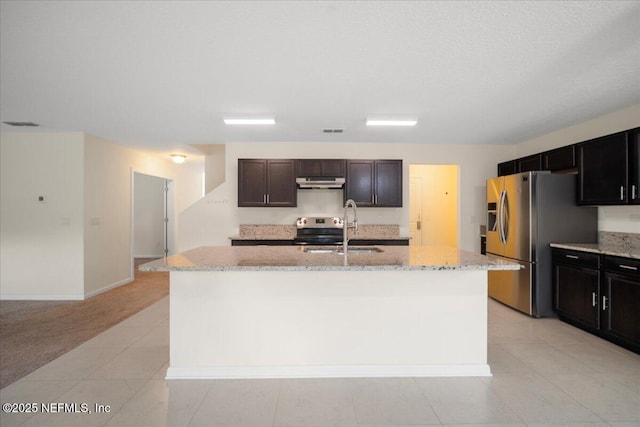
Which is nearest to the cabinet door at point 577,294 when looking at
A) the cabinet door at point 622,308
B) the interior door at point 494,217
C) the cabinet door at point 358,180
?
the cabinet door at point 622,308

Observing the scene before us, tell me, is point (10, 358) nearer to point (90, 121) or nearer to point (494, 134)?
point (90, 121)

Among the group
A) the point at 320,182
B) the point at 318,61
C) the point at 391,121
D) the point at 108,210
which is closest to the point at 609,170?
the point at 391,121

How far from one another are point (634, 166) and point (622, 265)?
964mm

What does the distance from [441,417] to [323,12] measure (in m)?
2.48

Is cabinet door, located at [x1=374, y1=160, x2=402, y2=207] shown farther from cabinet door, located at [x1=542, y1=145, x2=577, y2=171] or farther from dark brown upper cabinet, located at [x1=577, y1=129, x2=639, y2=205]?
dark brown upper cabinet, located at [x1=577, y1=129, x2=639, y2=205]

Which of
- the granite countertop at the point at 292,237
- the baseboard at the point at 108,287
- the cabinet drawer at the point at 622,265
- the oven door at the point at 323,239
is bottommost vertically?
the baseboard at the point at 108,287

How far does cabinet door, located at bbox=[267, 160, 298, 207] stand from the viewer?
514 centimetres

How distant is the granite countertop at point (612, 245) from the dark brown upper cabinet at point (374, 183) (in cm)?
217

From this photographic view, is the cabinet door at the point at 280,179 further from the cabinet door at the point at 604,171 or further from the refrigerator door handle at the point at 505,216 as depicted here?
the cabinet door at the point at 604,171

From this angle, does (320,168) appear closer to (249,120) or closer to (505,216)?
(249,120)

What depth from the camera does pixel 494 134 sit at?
468 centimetres

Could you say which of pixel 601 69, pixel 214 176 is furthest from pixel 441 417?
pixel 214 176

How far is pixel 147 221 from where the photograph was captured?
8789 mm

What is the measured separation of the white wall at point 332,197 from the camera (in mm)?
5387
